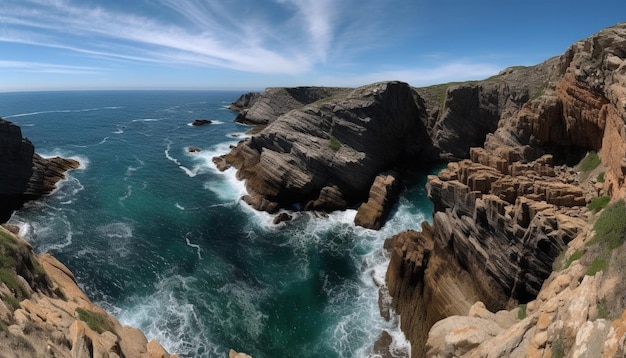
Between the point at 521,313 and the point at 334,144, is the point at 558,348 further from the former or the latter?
the point at 334,144

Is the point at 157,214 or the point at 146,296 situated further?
the point at 157,214

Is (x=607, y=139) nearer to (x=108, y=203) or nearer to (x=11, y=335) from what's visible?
(x=11, y=335)

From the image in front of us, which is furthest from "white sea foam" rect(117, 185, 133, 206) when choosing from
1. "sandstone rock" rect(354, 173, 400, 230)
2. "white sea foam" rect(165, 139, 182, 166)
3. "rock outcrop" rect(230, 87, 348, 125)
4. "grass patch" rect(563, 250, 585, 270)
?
"rock outcrop" rect(230, 87, 348, 125)

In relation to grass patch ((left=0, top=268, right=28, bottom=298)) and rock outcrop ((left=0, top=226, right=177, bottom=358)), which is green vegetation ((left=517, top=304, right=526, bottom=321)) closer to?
rock outcrop ((left=0, top=226, right=177, bottom=358))

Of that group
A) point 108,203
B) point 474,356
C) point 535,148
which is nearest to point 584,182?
point 535,148

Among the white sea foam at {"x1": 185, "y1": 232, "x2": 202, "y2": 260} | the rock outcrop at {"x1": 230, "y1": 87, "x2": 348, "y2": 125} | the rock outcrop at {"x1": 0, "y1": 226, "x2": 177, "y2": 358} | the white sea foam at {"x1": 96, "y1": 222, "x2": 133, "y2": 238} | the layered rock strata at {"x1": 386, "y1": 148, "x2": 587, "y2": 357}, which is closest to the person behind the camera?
the rock outcrop at {"x1": 0, "y1": 226, "x2": 177, "y2": 358}
